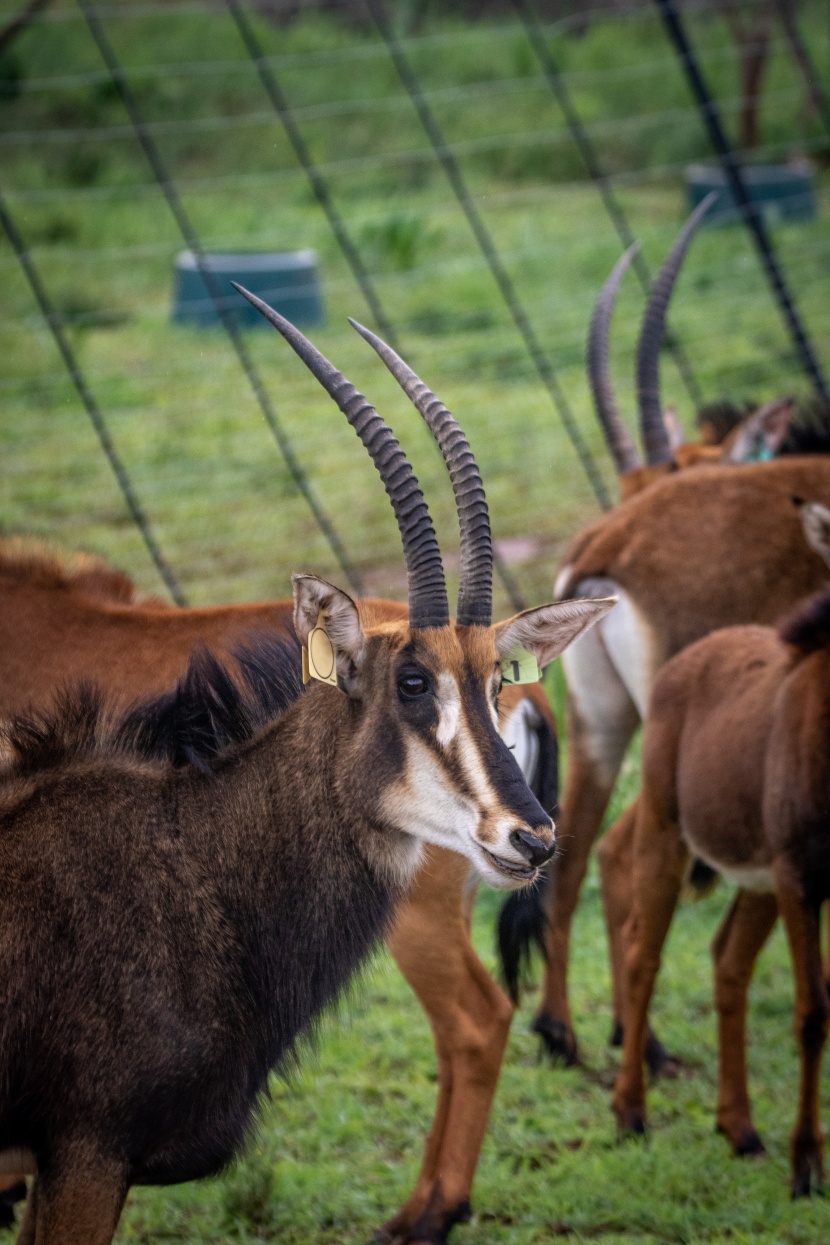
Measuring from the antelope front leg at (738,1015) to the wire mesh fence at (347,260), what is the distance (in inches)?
158

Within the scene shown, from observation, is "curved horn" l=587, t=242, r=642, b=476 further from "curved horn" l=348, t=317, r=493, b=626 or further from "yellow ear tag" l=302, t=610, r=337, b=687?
"yellow ear tag" l=302, t=610, r=337, b=687

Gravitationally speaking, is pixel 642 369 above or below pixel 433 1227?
above

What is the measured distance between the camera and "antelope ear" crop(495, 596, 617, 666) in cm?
324

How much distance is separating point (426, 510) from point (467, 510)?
0.10 metres

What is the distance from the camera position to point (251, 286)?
1123cm

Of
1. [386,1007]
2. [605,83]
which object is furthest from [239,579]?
[605,83]

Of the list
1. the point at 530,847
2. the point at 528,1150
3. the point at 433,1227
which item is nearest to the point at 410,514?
the point at 530,847

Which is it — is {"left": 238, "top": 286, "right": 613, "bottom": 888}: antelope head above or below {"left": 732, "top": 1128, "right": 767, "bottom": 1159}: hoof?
above

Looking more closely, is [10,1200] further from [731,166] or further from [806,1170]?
[731,166]

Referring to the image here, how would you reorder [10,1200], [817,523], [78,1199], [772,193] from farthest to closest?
[772,193], [817,523], [10,1200], [78,1199]

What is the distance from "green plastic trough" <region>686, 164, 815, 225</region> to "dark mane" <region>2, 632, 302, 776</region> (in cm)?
1240

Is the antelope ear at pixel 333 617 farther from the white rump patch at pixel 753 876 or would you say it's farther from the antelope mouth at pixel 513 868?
the white rump patch at pixel 753 876

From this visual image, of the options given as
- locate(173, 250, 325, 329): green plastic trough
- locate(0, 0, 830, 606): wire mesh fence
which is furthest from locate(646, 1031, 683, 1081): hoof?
locate(173, 250, 325, 329): green plastic trough

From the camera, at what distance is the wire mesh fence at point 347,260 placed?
364 inches
